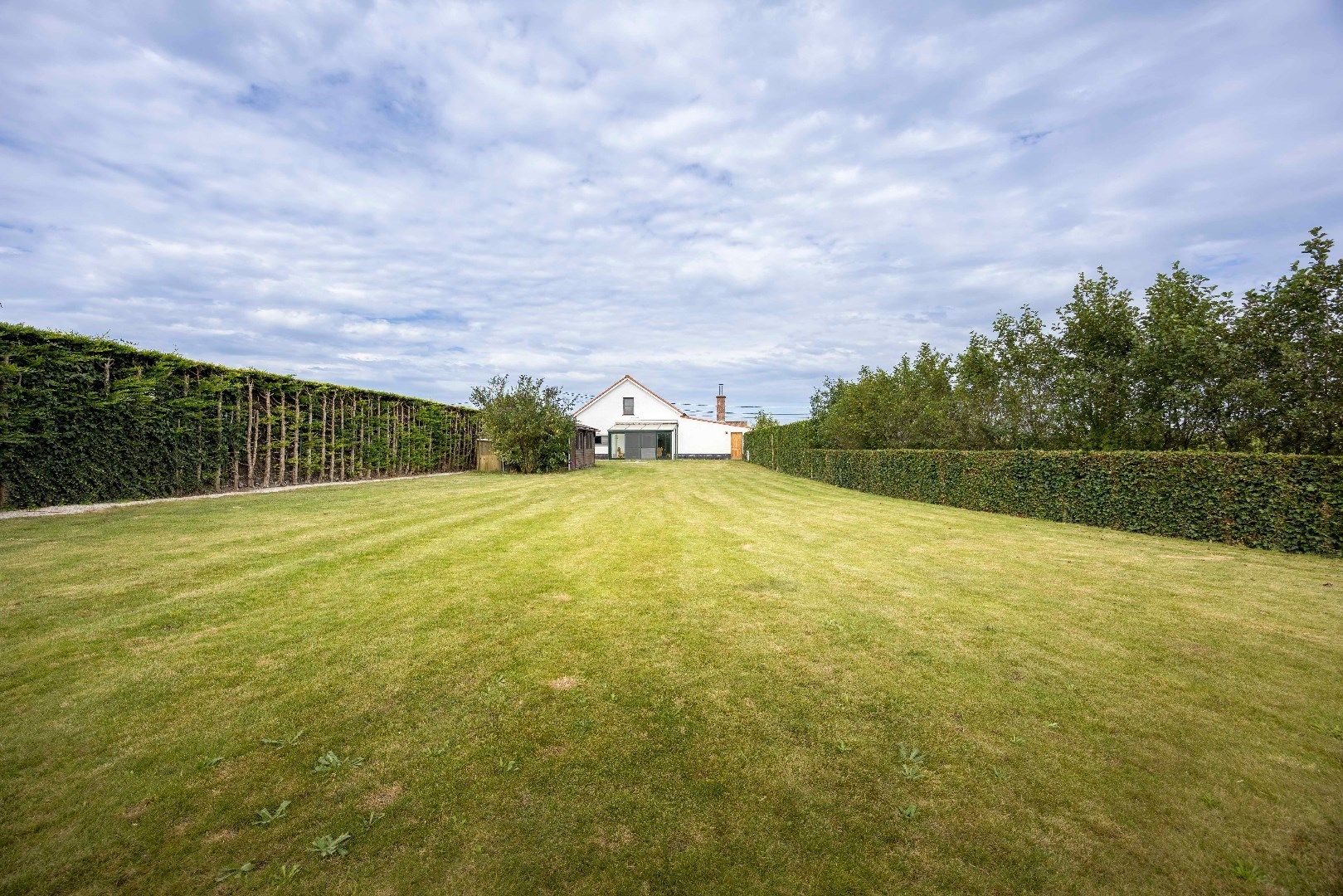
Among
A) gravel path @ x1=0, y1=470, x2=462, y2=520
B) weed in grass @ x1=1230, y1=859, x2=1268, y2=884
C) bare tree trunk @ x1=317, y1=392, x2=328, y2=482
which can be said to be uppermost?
bare tree trunk @ x1=317, y1=392, x2=328, y2=482

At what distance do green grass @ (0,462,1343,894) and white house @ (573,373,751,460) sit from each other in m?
36.9

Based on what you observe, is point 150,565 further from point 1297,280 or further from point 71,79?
point 1297,280

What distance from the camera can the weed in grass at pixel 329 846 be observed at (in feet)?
7.23

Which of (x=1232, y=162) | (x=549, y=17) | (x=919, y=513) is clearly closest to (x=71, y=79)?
(x=549, y=17)

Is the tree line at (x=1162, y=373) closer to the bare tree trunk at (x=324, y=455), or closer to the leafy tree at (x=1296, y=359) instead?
the leafy tree at (x=1296, y=359)

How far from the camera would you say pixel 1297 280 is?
9320mm

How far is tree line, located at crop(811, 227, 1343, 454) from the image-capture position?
9.18 meters

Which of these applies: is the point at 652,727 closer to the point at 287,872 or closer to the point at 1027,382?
the point at 287,872

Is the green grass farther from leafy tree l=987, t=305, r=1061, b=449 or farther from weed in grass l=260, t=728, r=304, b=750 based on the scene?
leafy tree l=987, t=305, r=1061, b=449

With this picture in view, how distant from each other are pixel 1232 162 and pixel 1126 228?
12.0 feet

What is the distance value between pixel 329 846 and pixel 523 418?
70.2 feet

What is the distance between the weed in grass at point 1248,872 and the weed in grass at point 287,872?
387cm

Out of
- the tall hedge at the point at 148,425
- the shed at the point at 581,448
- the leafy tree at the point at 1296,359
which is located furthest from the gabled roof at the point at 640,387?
the leafy tree at the point at 1296,359

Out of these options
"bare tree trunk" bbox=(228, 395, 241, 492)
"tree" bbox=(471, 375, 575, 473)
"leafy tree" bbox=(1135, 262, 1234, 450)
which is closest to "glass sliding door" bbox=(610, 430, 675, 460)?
"tree" bbox=(471, 375, 575, 473)
